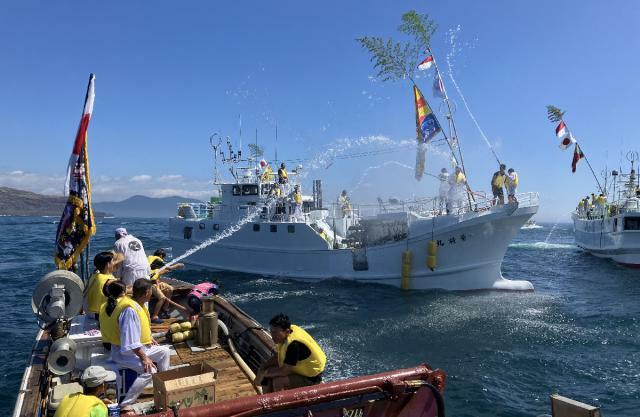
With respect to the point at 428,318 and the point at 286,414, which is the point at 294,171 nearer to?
the point at 428,318

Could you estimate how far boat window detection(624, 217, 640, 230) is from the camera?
1151 inches

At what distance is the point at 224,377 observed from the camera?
6234 mm

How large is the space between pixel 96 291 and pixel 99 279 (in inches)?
12.0

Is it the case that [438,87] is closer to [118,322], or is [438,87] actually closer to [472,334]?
[472,334]

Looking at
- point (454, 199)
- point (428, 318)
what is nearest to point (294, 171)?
point (454, 199)

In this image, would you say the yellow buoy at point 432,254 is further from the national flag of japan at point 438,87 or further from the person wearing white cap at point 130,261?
the person wearing white cap at point 130,261

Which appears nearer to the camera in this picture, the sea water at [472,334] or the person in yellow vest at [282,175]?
the sea water at [472,334]

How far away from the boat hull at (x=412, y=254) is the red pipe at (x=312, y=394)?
14846 millimetres

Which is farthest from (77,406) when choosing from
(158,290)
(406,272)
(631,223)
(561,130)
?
(631,223)

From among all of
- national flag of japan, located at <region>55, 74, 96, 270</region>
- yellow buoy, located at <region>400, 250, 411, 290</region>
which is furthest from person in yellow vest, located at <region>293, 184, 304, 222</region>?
national flag of japan, located at <region>55, 74, 96, 270</region>

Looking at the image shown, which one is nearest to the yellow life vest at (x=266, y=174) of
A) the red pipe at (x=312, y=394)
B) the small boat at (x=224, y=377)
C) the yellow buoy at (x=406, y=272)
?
the yellow buoy at (x=406, y=272)

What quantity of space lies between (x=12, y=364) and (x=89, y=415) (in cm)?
925

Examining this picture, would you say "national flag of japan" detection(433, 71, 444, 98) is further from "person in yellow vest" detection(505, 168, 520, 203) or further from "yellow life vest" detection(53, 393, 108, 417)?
"yellow life vest" detection(53, 393, 108, 417)

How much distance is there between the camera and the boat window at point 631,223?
29.2m
